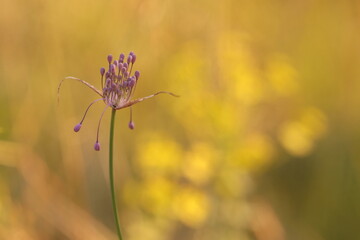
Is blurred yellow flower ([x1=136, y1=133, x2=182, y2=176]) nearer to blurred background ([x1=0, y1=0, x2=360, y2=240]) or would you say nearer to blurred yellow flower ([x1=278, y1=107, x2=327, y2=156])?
blurred background ([x1=0, y1=0, x2=360, y2=240])

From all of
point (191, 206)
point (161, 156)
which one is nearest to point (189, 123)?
point (161, 156)

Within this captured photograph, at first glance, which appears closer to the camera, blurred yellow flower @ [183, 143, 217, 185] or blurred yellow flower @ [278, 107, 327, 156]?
blurred yellow flower @ [183, 143, 217, 185]

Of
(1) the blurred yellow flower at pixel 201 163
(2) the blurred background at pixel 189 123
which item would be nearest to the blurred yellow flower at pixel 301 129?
(2) the blurred background at pixel 189 123

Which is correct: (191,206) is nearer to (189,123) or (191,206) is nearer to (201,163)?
(201,163)

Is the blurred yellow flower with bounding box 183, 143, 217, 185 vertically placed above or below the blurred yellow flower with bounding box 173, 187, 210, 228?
above

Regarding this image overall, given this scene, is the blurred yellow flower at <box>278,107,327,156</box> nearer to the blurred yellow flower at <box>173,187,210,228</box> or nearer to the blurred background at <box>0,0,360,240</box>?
the blurred background at <box>0,0,360,240</box>

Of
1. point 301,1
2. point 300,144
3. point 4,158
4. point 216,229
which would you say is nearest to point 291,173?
point 300,144

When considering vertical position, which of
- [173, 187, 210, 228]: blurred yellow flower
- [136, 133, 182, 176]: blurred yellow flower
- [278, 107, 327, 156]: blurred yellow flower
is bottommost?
[173, 187, 210, 228]: blurred yellow flower

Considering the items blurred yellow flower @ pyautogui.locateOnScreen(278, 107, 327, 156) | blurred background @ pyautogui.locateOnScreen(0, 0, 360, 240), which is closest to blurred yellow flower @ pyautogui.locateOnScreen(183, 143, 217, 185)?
blurred background @ pyautogui.locateOnScreen(0, 0, 360, 240)

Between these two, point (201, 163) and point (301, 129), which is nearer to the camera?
point (201, 163)

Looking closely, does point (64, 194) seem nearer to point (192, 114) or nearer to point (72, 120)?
point (72, 120)
